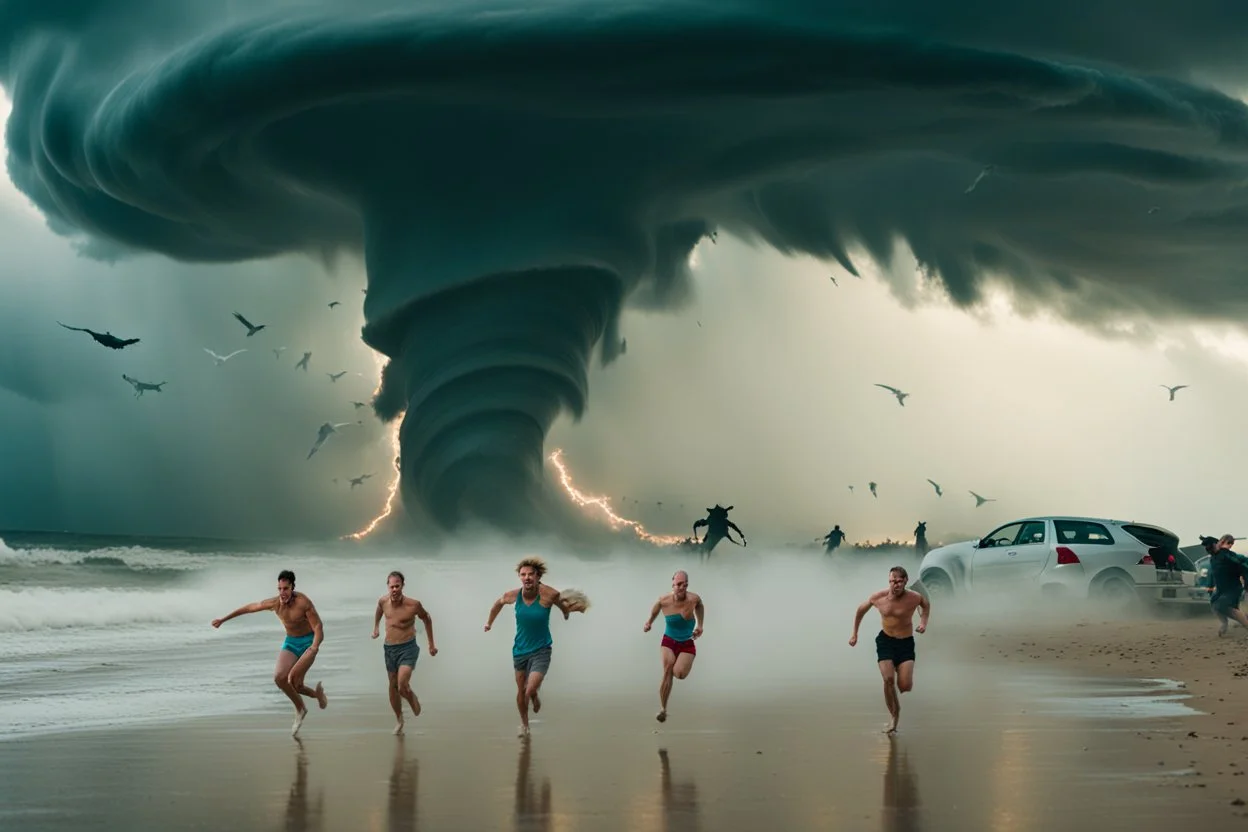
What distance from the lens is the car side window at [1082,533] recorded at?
26.5 metres

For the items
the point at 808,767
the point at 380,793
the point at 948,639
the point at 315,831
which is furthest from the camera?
the point at 948,639

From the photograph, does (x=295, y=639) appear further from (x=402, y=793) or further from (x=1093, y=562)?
(x=1093, y=562)

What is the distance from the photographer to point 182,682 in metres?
18.8

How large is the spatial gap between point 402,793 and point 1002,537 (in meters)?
20.7

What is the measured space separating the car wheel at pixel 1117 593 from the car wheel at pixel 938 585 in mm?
3073

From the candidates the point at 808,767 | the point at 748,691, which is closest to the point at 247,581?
the point at 748,691

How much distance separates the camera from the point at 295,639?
535 inches

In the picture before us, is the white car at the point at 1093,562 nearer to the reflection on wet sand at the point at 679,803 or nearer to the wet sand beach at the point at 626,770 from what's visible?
the wet sand beach at the point at 626,770

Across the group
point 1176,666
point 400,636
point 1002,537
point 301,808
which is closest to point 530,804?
point 301,808

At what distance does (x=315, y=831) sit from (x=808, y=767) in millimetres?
4108

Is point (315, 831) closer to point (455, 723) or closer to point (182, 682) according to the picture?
point (455, 723)

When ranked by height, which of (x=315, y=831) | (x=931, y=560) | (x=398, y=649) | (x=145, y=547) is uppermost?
(x=145, y=547)

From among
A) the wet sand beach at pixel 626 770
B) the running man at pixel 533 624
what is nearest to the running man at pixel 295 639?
the wet sand beach at pixel 626 770

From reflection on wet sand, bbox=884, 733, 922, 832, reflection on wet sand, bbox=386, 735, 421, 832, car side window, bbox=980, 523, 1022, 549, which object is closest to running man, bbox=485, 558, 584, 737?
reflection on wet sand, bbox=386, 735, 421, 832
